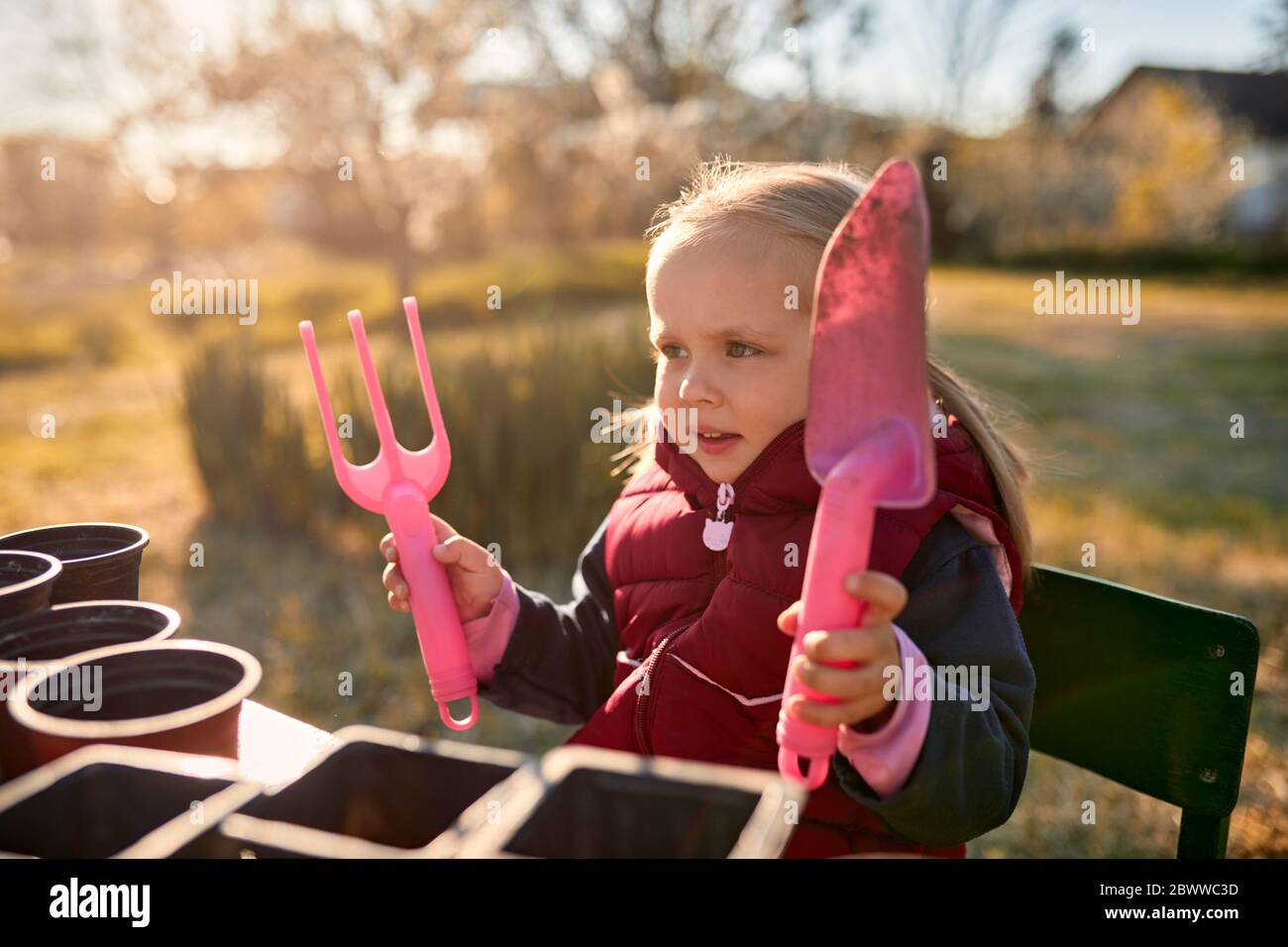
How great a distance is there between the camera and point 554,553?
13.8 feet

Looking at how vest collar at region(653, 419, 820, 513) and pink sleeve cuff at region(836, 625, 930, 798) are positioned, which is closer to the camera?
pink sleeve cuff at region(836, 625, 930, 798)

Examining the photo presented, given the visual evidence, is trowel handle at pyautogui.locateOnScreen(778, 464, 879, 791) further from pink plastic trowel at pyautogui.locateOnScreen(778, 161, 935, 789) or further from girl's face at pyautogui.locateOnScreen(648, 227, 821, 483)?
girl's face at pyautogui.locateOnScreen(648, 227, 821, 483)

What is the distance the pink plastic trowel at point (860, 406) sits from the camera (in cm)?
72

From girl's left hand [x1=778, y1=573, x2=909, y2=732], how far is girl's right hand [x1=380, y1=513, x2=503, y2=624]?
0.52 meters

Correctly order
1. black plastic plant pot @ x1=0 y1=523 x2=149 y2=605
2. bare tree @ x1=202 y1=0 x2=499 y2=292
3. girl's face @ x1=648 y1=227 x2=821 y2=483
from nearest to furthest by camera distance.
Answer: black plastic plant pot @ x1=0 y1=523 x2=149 y2=605 → girl's face @ x1=648 y1=227 x2=821 y2=483 → bare tree @ x1=202 y1=0 x2=499 y2=292

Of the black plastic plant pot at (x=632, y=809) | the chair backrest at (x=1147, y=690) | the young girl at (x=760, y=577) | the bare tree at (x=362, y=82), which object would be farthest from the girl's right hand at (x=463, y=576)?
the bare tree at (x=362, y=82)

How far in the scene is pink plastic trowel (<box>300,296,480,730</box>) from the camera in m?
1.07

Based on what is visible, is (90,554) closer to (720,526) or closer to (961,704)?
(720,526)

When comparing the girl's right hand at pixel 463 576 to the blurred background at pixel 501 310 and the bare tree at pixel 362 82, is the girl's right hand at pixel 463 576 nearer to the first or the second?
the blurred background at pixel 501 310

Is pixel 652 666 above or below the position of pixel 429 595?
below

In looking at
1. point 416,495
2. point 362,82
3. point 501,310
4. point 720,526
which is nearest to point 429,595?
point 416,495

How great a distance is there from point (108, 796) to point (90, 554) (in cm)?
61

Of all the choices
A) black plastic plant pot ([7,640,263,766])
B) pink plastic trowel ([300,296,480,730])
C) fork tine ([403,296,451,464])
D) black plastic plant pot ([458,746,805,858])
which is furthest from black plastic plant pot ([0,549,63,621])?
black plastic plant pot ([458,746,805,858])

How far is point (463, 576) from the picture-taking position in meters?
1.42
